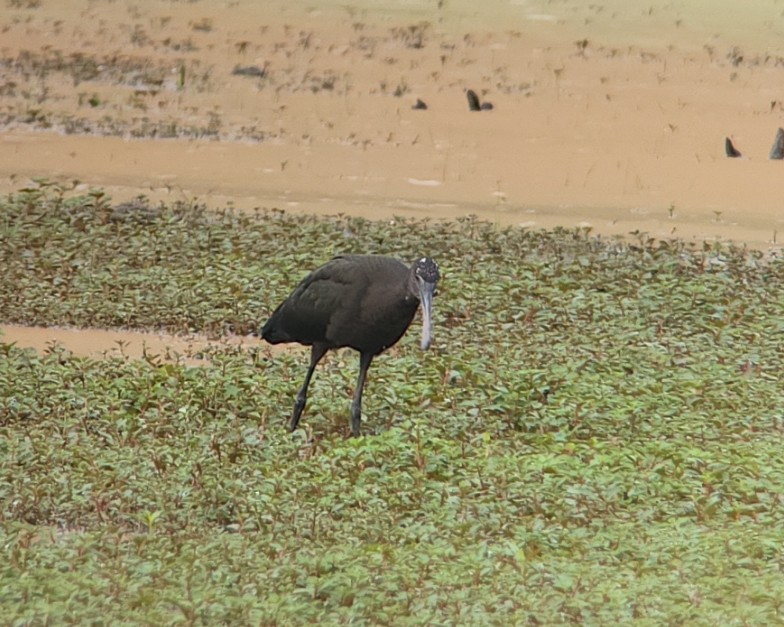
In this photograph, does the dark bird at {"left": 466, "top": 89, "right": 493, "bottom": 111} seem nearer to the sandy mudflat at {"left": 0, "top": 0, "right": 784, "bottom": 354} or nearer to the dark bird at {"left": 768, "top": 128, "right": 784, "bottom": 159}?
the sandy mudflat at {"left": 0, "top": 0, "right": 784, "bottom": 354}

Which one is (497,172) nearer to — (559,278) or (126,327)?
(559,278)

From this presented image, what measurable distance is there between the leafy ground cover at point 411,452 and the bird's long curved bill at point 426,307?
55 cm

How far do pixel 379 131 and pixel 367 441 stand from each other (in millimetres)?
13740

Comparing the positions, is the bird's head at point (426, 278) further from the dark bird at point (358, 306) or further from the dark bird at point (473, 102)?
the dark bird at point (473, 102)

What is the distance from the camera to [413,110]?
77.9ft

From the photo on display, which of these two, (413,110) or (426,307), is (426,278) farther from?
(413,110)

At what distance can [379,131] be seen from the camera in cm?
2253

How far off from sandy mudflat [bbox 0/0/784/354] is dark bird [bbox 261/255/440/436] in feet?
24.4

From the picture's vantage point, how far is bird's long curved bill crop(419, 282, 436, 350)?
891 cm

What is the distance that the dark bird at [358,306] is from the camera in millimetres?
9367

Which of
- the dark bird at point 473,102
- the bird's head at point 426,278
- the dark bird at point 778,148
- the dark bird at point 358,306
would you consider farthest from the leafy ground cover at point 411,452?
the dark bird at point 473,102

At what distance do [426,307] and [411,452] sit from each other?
0.72m

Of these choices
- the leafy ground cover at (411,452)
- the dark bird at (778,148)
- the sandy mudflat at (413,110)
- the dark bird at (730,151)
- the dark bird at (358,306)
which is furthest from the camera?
the dark bird at (730,151)

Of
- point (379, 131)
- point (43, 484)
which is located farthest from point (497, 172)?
point (43, 484)
